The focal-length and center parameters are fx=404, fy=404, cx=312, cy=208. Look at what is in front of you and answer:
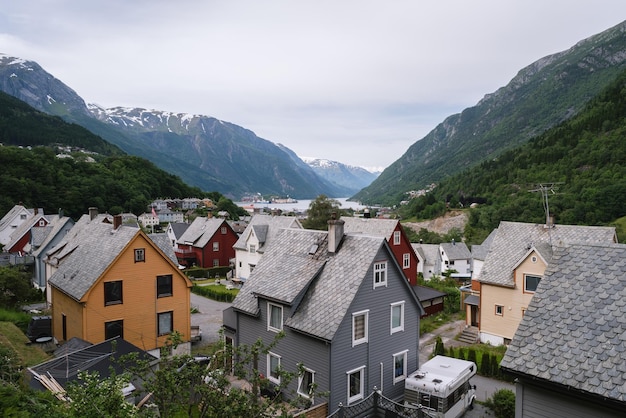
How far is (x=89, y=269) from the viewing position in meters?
26.9

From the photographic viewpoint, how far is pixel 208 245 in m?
66.7

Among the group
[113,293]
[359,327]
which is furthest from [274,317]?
[113,293]

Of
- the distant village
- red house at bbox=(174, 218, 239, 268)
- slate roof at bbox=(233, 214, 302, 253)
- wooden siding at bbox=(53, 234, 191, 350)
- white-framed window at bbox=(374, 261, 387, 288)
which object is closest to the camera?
the distant village

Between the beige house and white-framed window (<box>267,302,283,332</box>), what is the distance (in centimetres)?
1946

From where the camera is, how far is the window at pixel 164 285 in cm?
2784

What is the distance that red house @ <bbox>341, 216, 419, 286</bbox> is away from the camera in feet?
139

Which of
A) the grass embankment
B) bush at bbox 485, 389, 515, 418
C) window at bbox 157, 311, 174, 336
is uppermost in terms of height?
window at bbox 157, 311, 174, 336

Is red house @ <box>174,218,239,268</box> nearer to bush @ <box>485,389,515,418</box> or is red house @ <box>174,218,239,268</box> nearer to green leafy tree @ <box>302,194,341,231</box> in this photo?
green leafy tree @ <box>302,194,341,231</box>

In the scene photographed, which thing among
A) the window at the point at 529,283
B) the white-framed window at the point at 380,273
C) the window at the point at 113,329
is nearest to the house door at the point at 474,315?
the window at the point at 529,283

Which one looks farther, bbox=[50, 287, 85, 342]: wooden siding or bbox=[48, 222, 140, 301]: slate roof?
bbox=[48, 222, 140, 301]: slate roof

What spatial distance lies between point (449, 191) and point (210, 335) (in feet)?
529

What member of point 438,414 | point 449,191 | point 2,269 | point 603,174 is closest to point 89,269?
point 2,269

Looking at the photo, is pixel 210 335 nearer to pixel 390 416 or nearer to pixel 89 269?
pixel 89 269

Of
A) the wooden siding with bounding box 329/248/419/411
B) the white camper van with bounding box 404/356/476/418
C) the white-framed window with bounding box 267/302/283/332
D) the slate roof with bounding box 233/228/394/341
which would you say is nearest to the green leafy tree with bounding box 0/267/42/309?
the slate roof with bounding box 233/228/394/341
